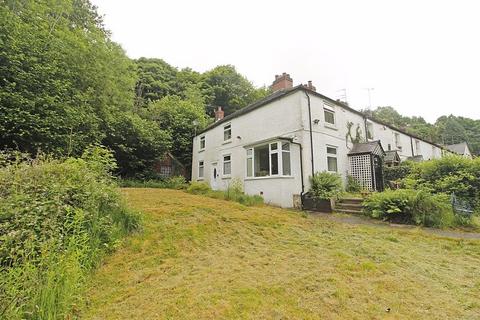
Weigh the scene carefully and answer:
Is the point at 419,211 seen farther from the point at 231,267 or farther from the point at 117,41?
the point at 117,41

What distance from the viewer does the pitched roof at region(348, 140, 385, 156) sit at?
41.6 ft

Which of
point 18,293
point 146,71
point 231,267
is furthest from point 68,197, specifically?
point 146,71

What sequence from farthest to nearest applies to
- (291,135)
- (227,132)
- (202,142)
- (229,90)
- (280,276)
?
(229,90), (202,142), (227,132), (291,135), (280,276)

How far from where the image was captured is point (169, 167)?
23.2 metres

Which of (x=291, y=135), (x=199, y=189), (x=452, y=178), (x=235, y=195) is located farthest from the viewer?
(x=199, y=189)

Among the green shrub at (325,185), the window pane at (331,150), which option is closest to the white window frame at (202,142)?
the window pane at (331,150)

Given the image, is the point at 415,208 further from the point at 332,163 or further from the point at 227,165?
the point at 227,165

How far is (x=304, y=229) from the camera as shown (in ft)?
21.2

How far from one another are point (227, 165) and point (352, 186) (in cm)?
821

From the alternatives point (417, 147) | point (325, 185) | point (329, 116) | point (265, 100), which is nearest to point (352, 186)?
point (325, 185)

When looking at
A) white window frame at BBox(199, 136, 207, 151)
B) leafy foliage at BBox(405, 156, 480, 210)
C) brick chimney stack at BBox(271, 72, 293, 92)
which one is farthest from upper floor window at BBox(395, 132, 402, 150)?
white window frame at BBox(199, 136, 207, 151)

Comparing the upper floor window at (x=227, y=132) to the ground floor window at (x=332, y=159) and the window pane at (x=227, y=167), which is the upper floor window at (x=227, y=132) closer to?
the window pane at (x=227, y=167)

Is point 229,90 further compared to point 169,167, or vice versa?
point 229,90

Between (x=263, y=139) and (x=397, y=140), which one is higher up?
(x=397, y=140)
